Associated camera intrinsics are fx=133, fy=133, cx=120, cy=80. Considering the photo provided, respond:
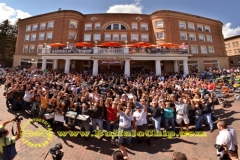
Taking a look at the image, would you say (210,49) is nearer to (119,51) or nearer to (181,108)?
(119,51)

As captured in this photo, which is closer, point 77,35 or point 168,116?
point 168,116

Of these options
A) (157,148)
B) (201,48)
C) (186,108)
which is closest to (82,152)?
(157,148)

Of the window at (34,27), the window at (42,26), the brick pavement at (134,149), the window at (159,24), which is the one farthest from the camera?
the window at (34,27)

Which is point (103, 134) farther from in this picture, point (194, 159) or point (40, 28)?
point (40, 28)

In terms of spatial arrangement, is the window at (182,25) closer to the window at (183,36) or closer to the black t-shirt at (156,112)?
the window at (183,36)

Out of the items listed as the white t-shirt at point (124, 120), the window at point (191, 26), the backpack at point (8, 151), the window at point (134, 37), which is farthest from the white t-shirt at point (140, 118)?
the window at point (191, 26)

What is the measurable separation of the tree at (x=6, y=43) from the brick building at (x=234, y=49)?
69534mm

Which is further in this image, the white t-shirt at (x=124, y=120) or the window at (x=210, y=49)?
the window at (x=210, y=49)

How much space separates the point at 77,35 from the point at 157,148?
28841 millimetres

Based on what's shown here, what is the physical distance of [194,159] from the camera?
475 cm

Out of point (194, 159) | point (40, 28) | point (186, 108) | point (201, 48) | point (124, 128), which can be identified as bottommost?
point (194, 159)

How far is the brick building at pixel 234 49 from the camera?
44.3 meters

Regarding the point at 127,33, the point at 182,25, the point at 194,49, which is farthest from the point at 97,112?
the point at 182,25

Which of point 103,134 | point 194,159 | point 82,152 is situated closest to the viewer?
point 194,159
